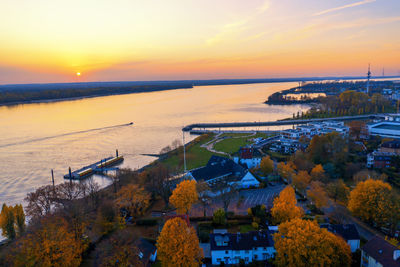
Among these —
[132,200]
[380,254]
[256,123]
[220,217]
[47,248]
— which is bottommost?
[220,217]

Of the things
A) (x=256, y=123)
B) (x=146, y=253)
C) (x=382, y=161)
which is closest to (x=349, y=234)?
(x=146, y=253)

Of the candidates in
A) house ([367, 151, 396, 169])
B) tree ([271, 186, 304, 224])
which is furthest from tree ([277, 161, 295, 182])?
house ([367, 151, 396, 169])

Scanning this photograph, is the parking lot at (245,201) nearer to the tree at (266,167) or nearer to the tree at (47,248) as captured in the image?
the tree at (266,167)

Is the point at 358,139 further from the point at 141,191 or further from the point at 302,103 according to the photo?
the point at 302,103

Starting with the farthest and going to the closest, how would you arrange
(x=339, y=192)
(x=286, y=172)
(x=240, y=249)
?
(x=286, y=172)
(x=339, y=192)
(x=240, y=249)

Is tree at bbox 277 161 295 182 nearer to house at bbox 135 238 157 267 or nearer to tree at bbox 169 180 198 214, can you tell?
tree at bbox 169 180 198 214

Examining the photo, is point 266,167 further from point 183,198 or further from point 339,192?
point 183,198

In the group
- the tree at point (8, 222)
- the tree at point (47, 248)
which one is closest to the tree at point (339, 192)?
the tree at point (47, 248)
